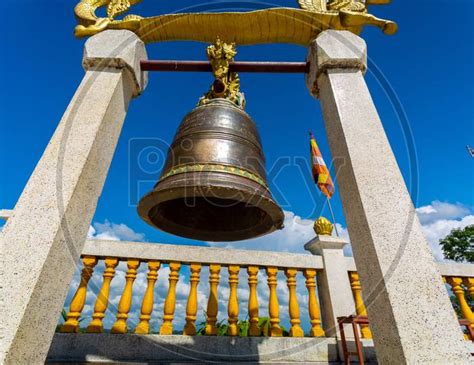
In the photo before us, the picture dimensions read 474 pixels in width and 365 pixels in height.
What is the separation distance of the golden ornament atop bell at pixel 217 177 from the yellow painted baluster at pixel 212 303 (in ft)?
2.61

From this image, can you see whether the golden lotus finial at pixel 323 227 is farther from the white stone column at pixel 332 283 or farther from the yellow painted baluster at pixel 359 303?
the yellow painted baluster at pixel 359 303

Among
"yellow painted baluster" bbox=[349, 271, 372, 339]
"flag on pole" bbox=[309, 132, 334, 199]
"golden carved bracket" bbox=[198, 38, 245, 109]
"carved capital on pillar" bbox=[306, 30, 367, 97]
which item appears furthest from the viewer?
"flag on pole" bbox=[309, 132, 334, 199]

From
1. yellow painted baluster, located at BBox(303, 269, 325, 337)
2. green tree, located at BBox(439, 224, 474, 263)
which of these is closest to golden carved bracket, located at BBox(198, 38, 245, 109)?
yellow painted baluster, located at BBox(303, 269, 325, 337)

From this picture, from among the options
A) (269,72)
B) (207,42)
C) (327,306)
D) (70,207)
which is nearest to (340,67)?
(269,72)

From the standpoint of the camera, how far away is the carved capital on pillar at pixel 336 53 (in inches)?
107

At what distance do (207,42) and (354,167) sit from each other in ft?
7.92

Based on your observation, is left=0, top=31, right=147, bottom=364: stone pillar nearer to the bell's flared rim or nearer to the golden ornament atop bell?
the bell's flared rim

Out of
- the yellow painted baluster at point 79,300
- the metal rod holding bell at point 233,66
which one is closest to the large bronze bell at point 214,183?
the metal rod holding bell at point 233,66

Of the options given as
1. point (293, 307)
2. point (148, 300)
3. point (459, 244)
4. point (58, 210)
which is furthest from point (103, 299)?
point (459, 244)

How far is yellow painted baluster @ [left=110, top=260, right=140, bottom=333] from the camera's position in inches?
126

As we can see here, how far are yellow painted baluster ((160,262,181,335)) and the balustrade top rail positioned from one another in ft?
0.38

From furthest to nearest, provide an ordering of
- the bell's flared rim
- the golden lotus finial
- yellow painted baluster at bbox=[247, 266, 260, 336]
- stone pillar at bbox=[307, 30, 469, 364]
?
the golden lotus finial < yellow painted baluster at bbox=[247, 266, 260, 336] < the bell's flared rim < stone pillar at bbox=[307, 30, 469, 364]

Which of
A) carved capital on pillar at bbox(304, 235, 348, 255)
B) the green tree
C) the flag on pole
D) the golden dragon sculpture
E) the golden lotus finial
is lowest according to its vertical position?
carved capital on pillar at bbox(304, 235, 348, 255)

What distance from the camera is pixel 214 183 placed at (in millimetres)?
2320
